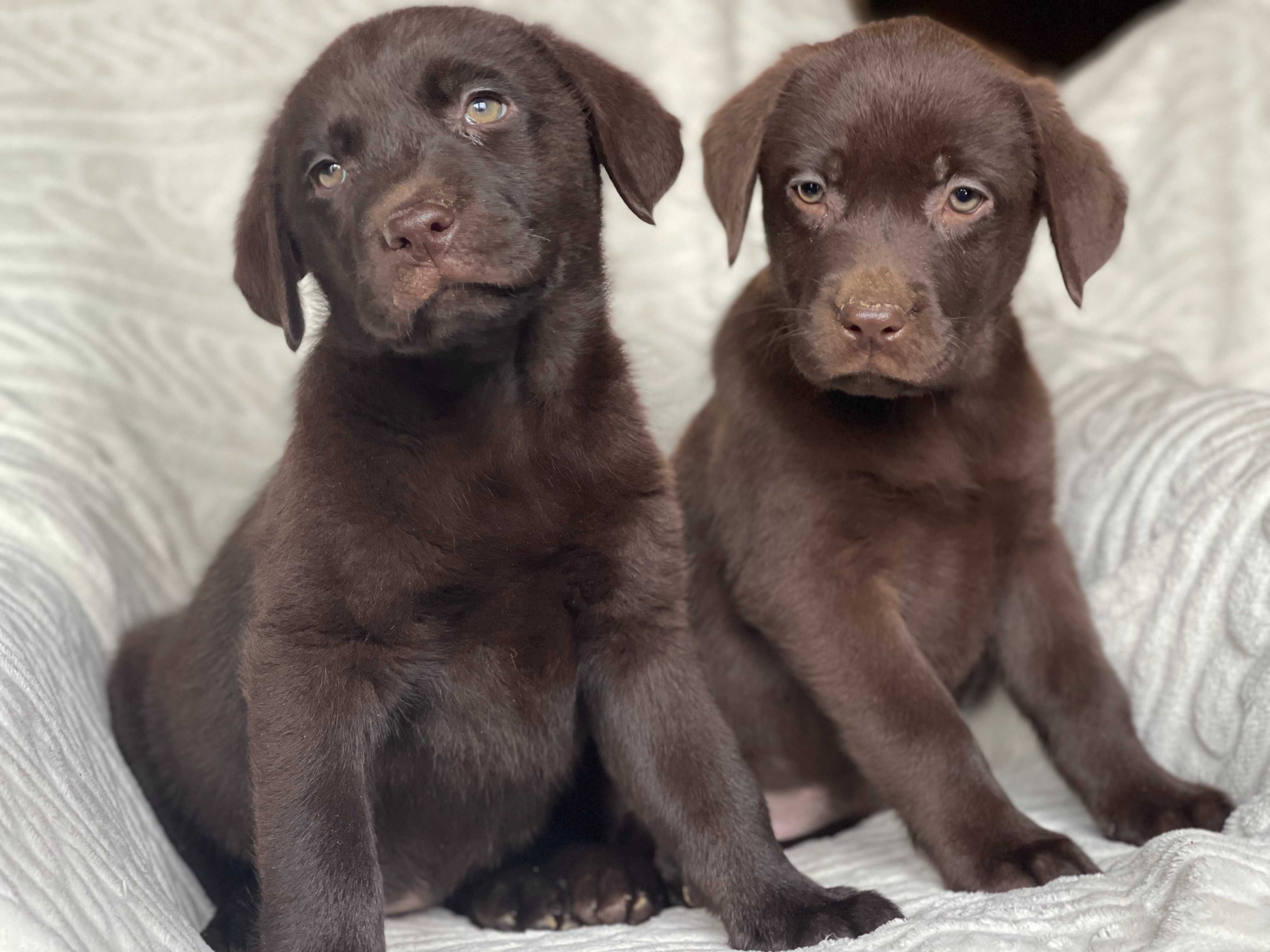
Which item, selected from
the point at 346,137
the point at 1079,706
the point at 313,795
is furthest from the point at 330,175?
the point at 1079,706

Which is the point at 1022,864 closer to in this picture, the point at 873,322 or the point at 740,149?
the point at 873,322

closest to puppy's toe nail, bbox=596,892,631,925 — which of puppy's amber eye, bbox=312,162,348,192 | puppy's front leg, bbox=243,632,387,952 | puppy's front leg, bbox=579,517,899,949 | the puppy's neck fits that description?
puppy's front leg, bbox=579,517,899,949

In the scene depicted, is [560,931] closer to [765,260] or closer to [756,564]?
[756,564]

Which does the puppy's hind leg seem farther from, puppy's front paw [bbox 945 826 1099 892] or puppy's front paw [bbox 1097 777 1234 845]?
puppy's front paw [bbox 1097 777 1234 845]

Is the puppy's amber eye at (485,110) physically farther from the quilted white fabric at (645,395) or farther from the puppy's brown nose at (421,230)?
the quilted white fabric at (645,395)

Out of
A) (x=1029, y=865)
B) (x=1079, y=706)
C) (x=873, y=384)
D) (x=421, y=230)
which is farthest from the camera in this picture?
(x=1079, y=706)

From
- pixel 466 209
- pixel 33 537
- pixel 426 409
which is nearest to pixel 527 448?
pixel 426 409
